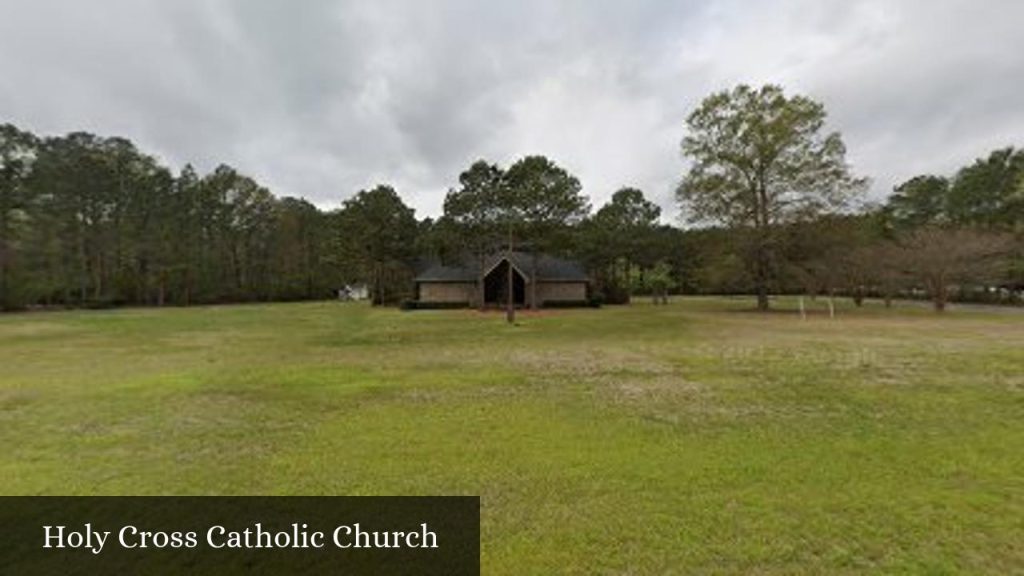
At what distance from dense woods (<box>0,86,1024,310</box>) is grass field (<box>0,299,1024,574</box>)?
2425 cm

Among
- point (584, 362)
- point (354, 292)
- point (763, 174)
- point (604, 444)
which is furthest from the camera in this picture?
point (354, 292)

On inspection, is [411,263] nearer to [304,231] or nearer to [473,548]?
[304,231]

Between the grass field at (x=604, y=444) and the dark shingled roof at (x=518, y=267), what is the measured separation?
32.3 m

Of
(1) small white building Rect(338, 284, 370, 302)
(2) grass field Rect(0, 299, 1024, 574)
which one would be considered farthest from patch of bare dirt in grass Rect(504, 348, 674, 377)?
(1) small white building Rect(338, 284, 370, 302)

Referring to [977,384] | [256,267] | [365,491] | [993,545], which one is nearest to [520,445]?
[365,491]

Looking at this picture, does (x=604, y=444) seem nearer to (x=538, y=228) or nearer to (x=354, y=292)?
(x=538, y=228)

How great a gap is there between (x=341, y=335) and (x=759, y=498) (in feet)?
64.8

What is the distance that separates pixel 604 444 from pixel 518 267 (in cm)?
4004

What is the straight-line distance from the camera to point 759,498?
5395 millimetres

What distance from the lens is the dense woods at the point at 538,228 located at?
37969 millimetres

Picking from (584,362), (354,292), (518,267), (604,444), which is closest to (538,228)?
(518,267)

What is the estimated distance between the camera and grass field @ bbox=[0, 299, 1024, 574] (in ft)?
14.9

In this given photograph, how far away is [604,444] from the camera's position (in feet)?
23.9

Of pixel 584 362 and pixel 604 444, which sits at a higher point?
pixel 584 362
